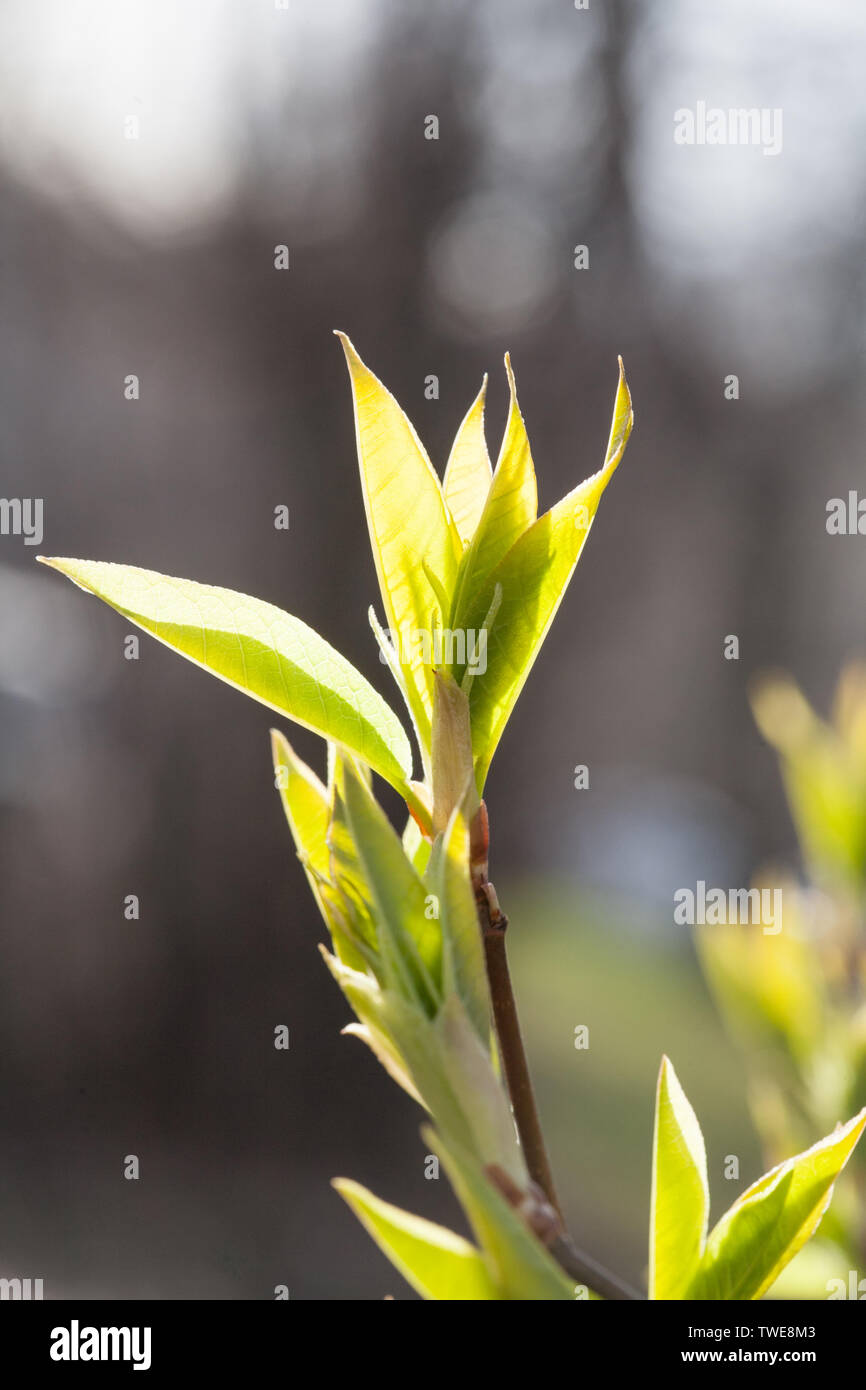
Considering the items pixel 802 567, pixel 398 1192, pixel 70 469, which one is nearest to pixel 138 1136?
pixel 398 1192

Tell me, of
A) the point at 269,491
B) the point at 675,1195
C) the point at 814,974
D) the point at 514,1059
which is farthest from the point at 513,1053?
the point at 269,491

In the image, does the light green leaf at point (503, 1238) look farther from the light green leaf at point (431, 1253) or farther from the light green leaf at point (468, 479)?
the light green leaf at point (468, 479)

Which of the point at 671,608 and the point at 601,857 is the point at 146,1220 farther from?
the point at 671,608

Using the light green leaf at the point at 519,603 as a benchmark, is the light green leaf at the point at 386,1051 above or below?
below

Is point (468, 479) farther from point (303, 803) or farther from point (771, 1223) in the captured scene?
point (771, 1223)

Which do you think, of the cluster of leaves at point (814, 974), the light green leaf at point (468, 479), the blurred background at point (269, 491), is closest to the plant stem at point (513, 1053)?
the light green leaf at point (468, 479)
